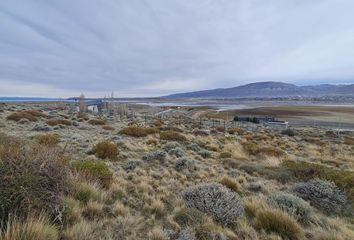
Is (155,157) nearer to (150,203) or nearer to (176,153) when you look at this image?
(176,153)

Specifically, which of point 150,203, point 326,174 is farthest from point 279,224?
point 326,174

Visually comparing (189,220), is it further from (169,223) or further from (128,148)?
(128,148)

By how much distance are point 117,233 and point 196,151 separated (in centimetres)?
927

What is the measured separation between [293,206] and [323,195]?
5.68ft

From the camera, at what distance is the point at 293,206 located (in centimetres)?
509

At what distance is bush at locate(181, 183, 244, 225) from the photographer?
462 cm

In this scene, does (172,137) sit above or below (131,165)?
below

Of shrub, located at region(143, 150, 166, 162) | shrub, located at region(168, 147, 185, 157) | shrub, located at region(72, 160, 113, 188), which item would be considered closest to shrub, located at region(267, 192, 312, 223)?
shrub, located at region(72, 160, 113, 188)

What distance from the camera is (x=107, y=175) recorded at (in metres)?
6.27

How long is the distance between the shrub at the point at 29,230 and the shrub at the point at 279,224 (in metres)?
3.48

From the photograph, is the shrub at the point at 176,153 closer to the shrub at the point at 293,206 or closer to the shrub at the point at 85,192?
the shrub at the point at 293,206

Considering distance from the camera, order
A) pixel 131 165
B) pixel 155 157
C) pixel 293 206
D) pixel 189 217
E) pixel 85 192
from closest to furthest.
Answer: pixel 189 217 < pixel 85 192 < pixel 293 206 < pixel 131 165 < pixel 155 157

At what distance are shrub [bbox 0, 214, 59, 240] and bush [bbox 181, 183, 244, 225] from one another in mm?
2756

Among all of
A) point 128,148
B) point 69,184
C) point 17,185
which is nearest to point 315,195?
point 69,184
